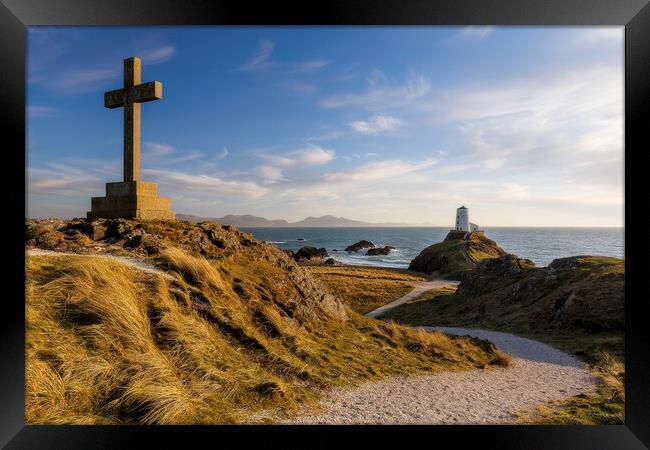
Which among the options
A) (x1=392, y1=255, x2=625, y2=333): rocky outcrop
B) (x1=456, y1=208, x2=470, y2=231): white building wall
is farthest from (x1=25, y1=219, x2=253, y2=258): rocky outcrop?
(x1=456, y1=208, x2=470, y2=231): white building wall

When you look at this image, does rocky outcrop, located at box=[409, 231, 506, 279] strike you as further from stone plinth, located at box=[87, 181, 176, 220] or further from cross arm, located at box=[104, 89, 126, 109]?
cross arm, located at box=[104, 89, 126, 109]

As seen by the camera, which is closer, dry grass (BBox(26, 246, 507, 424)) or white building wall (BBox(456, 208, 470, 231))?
dry grass (BBox(26, 246, 507, 424))

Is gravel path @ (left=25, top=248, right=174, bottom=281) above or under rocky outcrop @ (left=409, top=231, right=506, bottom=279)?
above

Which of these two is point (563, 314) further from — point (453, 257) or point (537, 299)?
point (453, 257)

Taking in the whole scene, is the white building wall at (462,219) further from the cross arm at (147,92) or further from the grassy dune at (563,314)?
the cross arm at (147,92)

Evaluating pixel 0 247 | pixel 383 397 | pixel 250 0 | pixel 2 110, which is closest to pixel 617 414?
pixel 383 397

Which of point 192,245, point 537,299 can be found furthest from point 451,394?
point 537,299

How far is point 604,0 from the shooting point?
3.37 metres

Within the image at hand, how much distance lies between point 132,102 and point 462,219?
56.8 m

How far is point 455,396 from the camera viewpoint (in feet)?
17.1

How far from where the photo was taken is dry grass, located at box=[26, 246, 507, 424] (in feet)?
11.3

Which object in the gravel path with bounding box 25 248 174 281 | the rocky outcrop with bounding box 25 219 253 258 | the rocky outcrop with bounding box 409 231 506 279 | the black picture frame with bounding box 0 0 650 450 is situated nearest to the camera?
the black picture frame with bounding box 0 0 650 450

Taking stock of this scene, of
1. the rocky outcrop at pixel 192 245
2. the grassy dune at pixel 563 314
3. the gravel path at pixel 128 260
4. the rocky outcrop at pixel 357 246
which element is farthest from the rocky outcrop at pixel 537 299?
the rocky outcrop at pixel 357 246

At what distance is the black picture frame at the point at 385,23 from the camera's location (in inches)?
134
